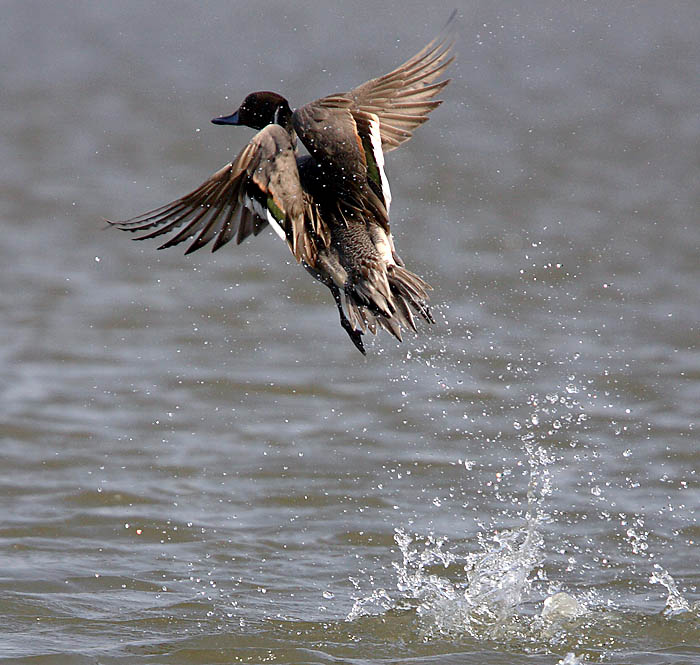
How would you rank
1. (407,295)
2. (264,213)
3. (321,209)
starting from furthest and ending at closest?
(321,209)
(407,295)
(264,213)

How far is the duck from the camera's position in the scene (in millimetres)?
4375

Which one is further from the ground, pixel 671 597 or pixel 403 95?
pixel 403 95

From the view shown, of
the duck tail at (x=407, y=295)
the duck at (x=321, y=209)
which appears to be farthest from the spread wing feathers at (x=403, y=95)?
→ the duck tail at (x=407, y=295)

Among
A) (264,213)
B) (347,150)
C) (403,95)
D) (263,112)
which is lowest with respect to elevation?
(264,213)

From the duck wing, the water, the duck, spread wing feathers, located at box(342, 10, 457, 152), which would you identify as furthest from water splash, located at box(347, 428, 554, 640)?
spread wing feathers, located at box(342, 10, 457, 152)

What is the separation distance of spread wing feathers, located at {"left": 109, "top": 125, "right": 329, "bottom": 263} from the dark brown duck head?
0.36 metres

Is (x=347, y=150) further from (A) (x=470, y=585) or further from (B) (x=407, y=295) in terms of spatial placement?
(A) (x=470, y=585)

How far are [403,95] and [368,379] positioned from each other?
95.1 inches

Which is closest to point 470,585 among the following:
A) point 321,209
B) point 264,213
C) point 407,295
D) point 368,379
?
point 407,295

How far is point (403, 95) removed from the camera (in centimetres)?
525

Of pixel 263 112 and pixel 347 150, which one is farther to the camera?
pixel 263 112

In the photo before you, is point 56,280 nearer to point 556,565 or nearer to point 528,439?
point 528,439

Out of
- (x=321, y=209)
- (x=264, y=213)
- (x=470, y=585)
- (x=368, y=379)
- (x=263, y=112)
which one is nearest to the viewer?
(x=264, y=213)

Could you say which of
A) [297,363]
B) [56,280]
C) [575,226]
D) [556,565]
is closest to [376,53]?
[575,226]
